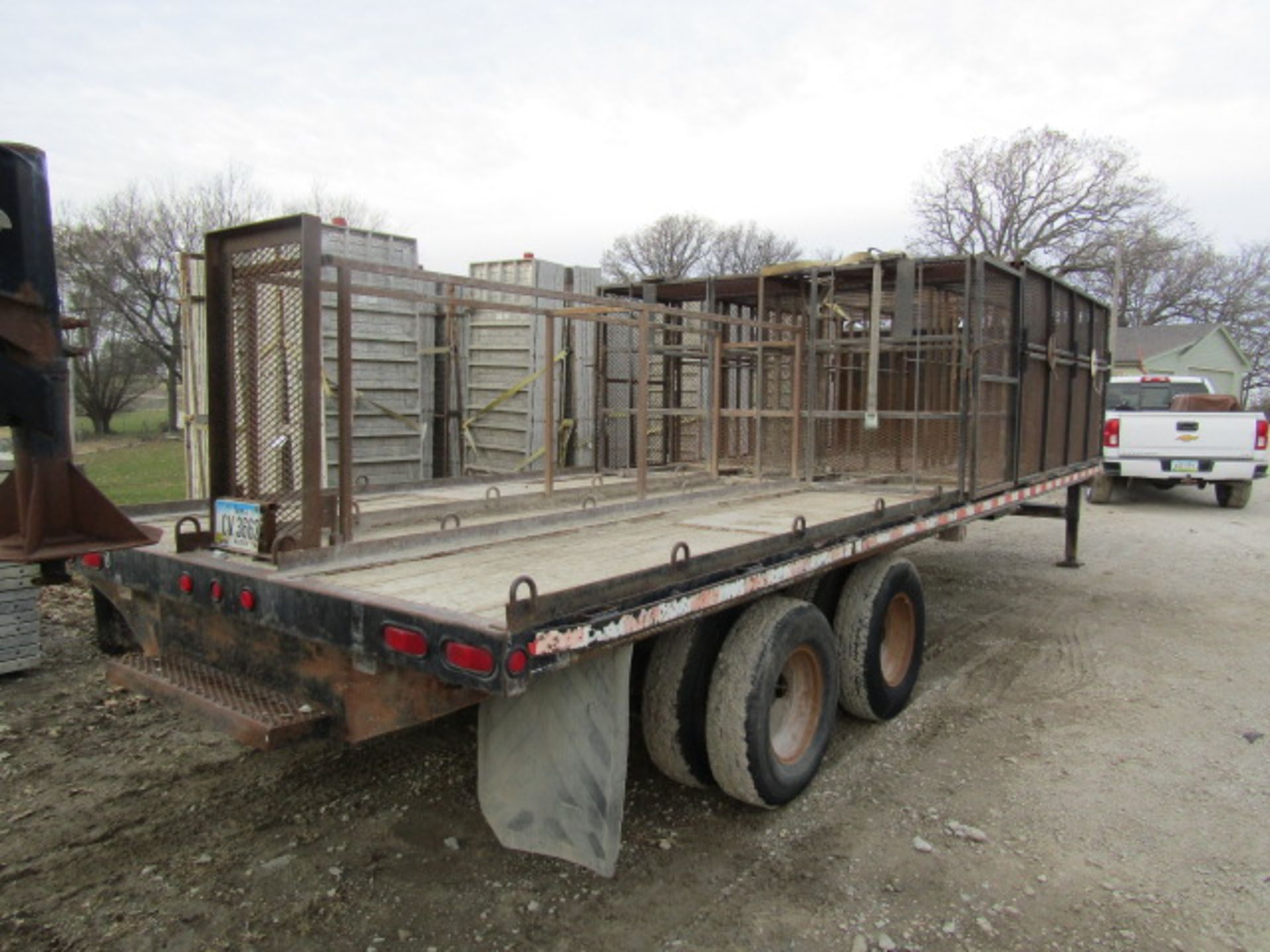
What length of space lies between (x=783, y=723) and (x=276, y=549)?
238cm

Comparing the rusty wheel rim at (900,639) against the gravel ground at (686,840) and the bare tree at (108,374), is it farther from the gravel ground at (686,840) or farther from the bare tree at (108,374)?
the bare tree at (108,374)

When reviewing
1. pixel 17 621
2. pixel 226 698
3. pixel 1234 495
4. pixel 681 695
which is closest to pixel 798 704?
pixel 681 695

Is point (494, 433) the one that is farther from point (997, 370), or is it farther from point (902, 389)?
point (997, 370)

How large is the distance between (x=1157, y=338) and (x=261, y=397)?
1904 inches

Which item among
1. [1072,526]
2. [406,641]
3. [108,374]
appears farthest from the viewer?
[108,374]

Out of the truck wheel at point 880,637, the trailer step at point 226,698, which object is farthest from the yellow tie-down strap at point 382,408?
the truck wheel at point 880,637

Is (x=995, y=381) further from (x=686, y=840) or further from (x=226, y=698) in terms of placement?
(x=226, y=698)

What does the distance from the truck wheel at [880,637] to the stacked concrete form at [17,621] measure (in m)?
4.61

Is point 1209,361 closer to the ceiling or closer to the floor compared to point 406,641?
closer to the ceiling

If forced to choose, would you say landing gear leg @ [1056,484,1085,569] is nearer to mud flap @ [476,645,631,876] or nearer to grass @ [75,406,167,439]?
mud flap @ [476,645,631,876]

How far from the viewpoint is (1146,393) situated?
16.1 m

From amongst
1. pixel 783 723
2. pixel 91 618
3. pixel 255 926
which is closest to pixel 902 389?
pixel 783 723

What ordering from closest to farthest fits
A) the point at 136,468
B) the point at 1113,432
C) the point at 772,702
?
1. the point at 772,702
2. the point at 1113,432
3. the point at 136,468

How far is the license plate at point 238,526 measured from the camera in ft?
10.6
